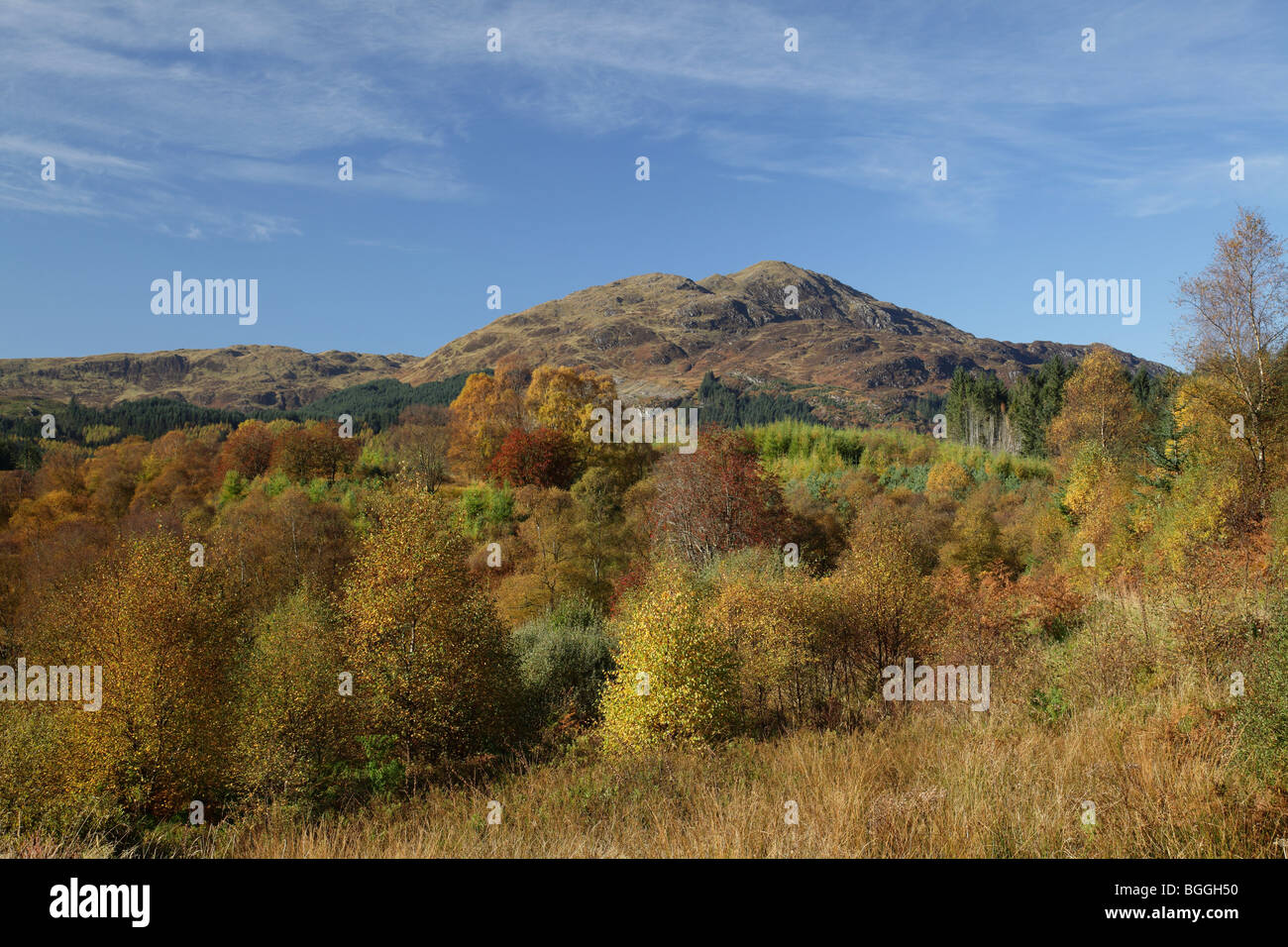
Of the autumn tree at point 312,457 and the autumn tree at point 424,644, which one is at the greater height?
the autumn tree at point 312,457

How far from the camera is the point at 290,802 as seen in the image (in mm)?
18438

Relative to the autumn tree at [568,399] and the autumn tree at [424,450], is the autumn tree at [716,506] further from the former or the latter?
the autumn tree at [424,450]

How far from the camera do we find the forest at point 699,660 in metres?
6.88

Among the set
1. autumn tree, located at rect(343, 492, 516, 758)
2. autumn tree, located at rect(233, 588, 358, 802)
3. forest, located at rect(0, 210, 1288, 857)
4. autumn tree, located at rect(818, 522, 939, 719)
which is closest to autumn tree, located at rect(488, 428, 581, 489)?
forest, located at rect(0, 210, 1288, 857)

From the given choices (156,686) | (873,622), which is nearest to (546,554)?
(156,686)

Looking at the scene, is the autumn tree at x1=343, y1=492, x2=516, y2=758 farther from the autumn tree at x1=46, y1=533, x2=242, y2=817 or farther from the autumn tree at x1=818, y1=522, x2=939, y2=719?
the autumn tree at x1=818, y1=522, x2=939, y2=719

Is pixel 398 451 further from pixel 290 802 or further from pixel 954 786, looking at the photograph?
pixel 954 786

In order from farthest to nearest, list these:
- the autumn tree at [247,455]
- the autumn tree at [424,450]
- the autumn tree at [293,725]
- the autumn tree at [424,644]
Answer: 1. the autumn tree at [247,455]
2. the autumn tree at [424,450]
3. the autumn tree at [424,644]
4. the autumn tree at [293,725]

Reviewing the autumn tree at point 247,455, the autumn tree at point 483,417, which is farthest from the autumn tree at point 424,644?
the autumn tree at point 247,455

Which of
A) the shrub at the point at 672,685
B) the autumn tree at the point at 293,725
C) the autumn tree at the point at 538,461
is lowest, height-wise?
the autumn tree at the point at 293,725

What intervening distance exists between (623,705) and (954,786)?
10.3 meters

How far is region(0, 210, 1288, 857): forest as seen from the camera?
6.88 metres

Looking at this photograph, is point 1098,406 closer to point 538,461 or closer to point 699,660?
point 538,461
